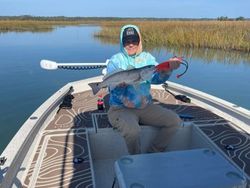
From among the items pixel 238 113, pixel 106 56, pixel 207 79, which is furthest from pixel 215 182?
pixel 106 56

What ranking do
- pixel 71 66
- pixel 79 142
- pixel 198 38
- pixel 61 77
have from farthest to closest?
pixel 198 38, pixel 61 77, pixel 71 66, pixel 79 142

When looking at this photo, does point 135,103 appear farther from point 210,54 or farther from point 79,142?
point 210,54

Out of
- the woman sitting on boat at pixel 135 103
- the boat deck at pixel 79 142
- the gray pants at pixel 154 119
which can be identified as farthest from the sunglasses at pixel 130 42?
the boat deck at pixel 79 142

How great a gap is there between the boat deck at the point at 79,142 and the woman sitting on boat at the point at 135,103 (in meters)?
0.41

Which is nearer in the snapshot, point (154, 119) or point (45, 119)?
point (154, 119)

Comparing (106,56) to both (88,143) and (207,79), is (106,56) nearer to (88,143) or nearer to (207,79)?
(207,79)

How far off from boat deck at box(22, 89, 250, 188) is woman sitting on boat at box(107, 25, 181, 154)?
41 centimetres

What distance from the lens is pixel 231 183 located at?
1.48m

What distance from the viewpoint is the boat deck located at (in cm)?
237

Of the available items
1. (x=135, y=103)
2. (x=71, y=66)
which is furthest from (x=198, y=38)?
(x=135, y=103)

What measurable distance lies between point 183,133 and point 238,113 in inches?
32.7

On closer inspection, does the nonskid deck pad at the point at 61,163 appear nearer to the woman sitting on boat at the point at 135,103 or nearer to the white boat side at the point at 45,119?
the white boat side at the point at 45,119

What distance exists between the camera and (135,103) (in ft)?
9.16

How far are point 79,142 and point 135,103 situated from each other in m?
0.65
